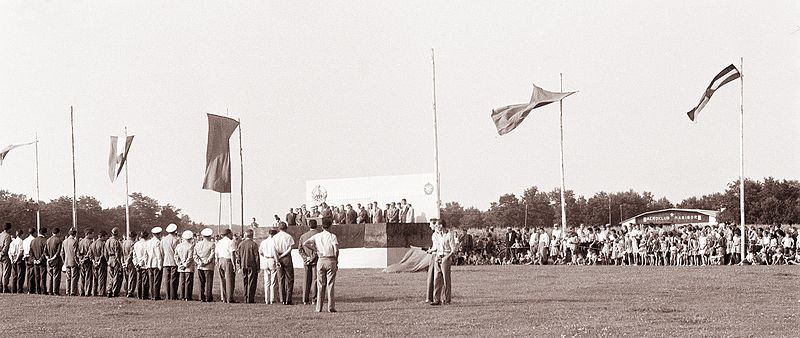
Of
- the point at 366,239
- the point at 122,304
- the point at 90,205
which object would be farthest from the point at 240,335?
the point at 90,205

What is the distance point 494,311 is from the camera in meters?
19.2

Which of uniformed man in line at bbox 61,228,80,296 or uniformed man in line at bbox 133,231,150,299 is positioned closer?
uniformed man in line at bbox 133,231,150,299

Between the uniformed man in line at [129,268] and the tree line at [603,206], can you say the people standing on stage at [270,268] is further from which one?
the tree line at [603,206]

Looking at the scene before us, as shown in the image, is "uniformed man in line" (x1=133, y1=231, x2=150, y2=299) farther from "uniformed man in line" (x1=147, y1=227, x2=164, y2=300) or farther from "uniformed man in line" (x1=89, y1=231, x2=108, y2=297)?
"uniformed man in line" (x1=89, y1=231, x2=108, y2=297)

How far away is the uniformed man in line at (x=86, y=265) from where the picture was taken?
86.3ft

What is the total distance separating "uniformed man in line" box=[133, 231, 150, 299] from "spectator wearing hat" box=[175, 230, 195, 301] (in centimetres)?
107

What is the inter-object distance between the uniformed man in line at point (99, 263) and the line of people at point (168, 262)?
0.09 feet

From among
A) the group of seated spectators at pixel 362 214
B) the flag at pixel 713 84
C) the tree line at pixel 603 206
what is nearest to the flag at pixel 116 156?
the group of seated spectators at pixel 362 214

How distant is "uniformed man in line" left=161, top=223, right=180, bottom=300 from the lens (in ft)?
80.2

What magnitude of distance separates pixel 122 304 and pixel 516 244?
22.5m

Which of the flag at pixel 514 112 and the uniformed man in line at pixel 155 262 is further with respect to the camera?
the flag at pixel 514 112

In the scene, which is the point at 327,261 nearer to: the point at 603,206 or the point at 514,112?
the point at 514,112

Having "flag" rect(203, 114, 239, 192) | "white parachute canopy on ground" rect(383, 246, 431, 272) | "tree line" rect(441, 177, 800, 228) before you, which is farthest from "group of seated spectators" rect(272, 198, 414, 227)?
"tree line" rect(441, 177, 800, 228)

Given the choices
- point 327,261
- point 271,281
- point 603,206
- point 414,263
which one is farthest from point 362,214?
point 603,206
